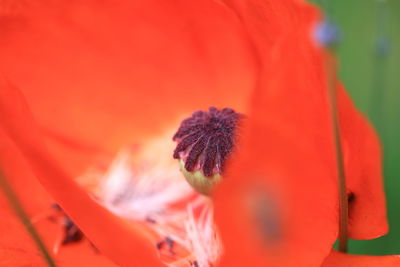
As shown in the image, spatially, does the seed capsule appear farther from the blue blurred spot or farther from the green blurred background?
the blue blurred spot

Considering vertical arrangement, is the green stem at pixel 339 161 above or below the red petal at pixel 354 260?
above

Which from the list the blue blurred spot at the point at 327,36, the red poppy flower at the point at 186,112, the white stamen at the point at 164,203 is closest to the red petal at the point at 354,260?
the red poppy flower at the point at 186,112

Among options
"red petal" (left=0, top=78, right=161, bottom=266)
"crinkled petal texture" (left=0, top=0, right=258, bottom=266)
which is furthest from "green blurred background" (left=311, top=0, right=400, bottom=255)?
"red petal" (left=0, top=78, right=161, bottom=266)

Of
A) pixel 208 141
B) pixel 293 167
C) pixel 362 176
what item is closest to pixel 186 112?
pixel 208 141

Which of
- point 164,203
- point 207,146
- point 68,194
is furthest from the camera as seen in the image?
point 164,203

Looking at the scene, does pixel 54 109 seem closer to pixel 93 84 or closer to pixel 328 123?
pixel 93 84

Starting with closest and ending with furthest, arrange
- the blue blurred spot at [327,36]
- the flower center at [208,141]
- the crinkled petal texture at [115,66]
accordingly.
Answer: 1. the blue blurred spot at [327,36]
2. the flower center at [208,141]
3. the crinkled petal texture at [115,66]

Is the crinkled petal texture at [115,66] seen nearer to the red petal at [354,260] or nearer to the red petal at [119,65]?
the red petal at [119,65]

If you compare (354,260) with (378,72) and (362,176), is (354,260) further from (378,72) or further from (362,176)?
(378,72)
